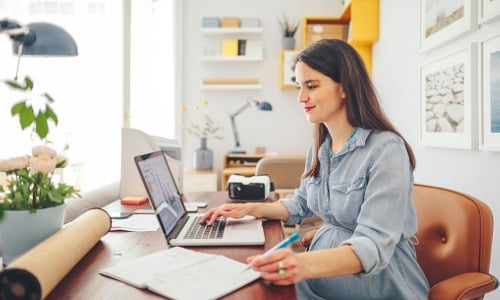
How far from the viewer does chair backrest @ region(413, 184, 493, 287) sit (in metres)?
1.11

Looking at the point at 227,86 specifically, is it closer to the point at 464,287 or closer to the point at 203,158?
the point at 203,158

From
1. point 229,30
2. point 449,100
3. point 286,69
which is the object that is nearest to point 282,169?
point 449,100

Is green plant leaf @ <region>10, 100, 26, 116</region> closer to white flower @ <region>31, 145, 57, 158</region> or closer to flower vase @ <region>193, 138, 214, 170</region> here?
white flower @ <region>31, 145, 57, 158</region>

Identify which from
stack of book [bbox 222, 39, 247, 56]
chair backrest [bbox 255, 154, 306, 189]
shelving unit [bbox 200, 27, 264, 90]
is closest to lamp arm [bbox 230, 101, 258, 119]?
shelving unit [bbox 200, 27, 264, 90]

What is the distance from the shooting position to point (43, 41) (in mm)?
1321

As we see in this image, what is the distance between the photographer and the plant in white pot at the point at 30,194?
0.81 metres

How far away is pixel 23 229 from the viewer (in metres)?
0.83

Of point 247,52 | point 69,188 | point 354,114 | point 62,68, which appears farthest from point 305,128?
point 69,188

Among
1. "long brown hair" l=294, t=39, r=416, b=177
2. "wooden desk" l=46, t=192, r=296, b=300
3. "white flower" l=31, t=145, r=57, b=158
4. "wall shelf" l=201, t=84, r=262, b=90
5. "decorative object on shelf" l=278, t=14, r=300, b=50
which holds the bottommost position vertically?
"wooden desk" l=46, t=192, r=296, b=300

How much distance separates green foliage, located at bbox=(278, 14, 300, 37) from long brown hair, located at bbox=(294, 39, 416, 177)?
10.1ft

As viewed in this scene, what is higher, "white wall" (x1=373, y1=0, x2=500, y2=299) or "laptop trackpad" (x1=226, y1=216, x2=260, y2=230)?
"white wall" (x1=373, y1=0, x2=500, y2=299)

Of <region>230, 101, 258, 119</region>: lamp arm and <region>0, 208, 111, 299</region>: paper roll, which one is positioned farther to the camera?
<region>230, 101, 258, 119</region>: lamp arm

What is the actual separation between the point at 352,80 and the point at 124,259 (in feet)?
2.48

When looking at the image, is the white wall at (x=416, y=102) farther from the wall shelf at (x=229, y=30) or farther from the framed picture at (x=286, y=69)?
the wall shelf at (x=229, y=30)
